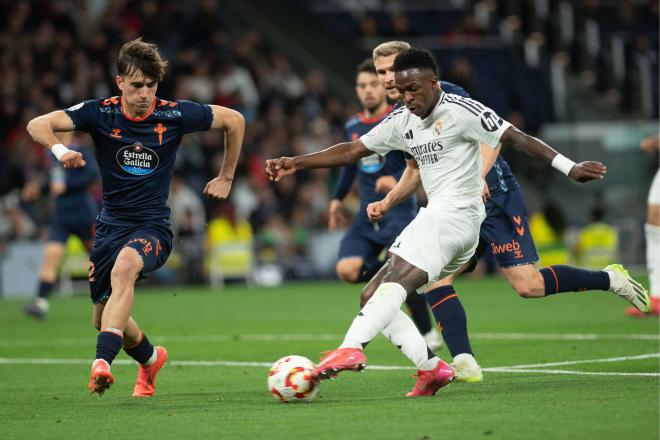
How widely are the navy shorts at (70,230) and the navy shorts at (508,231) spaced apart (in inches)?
346

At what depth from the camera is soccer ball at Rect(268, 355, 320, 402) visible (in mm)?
7594

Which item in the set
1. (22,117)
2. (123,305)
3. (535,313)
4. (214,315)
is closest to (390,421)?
(123,305)

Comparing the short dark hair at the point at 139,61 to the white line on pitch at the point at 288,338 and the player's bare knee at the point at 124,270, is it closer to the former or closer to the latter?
the player's bare knee at the point at 124,270

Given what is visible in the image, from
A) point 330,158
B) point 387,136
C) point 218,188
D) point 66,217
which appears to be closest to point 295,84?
point 66,217

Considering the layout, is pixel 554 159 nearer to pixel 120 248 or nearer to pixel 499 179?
pixel 499 179

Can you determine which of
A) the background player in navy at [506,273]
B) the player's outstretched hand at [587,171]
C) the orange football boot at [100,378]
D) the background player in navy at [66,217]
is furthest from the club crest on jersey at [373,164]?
the background player in navy at [66,217]

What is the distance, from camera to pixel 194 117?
875cm

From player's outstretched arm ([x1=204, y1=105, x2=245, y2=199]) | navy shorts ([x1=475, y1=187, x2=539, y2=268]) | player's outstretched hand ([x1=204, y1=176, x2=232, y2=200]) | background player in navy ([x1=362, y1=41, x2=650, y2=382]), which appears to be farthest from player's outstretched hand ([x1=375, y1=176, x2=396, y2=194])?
player's outstretched hand ([x1=204, y1=176, x2=232, y2=200])

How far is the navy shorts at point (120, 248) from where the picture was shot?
8.35m

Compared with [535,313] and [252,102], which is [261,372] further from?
[252,102]

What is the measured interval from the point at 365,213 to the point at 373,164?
0.50 meters

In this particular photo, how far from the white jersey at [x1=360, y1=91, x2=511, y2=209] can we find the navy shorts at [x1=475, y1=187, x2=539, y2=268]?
123 centimetres

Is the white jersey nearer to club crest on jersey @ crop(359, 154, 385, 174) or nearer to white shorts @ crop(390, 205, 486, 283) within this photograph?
white shorts @ crop(390, 205, 486, 283)

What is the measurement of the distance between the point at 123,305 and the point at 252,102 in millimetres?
19202
